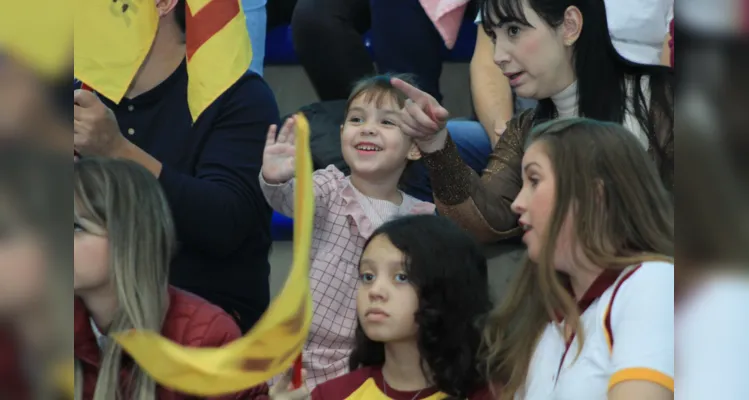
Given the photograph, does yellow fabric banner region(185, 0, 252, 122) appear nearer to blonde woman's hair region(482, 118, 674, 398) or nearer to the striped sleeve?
blonde woman's hair region(482, 118, 674, 398)

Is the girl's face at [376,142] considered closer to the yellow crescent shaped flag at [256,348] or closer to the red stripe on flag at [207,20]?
the red stripe on flag at [207,20]

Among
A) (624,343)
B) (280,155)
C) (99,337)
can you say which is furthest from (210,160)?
(624,343)

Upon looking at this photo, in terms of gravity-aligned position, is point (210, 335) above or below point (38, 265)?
below

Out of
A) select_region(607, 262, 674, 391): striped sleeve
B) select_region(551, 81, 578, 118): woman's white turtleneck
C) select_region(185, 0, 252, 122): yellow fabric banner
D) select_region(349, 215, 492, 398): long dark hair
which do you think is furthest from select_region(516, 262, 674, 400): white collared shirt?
select_region(185, 0, 252, 122): yellow fabric banner

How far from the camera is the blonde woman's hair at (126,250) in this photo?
0.94 metres

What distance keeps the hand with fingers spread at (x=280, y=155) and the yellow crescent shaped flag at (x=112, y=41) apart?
0.54 feet

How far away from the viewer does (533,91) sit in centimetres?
111

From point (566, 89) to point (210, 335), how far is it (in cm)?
46

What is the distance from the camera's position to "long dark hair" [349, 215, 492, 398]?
1.06 metres

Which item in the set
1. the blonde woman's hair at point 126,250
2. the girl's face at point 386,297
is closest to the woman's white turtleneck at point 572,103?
the girl's face at point 386,297

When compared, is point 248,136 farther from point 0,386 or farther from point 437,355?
point 0,386

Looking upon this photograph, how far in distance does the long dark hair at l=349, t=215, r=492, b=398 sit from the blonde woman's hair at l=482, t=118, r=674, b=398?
83 millimetres

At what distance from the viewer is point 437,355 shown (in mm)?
1063

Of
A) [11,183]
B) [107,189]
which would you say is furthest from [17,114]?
[107,189]
